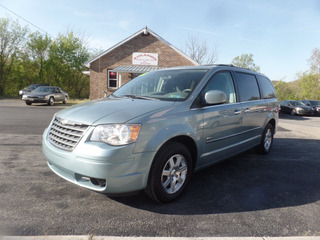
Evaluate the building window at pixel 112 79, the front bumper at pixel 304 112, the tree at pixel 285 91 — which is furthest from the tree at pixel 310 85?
the building window at pixel 112 79

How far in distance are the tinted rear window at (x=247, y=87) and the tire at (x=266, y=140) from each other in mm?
909

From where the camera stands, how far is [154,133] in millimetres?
2344

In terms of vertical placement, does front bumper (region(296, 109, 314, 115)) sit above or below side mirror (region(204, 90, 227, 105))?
below

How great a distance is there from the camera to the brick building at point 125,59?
19.9 m

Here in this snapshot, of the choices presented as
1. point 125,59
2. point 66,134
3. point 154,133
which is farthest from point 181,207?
point 125,59

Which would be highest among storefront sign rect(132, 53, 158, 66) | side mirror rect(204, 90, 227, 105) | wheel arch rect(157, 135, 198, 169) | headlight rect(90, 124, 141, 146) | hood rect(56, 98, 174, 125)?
storefront sign rect(132, 53, 158, 66)

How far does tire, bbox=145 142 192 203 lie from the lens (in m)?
2.43

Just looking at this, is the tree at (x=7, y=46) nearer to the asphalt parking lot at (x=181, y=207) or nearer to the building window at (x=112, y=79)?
the building window at (x=112, y=79)

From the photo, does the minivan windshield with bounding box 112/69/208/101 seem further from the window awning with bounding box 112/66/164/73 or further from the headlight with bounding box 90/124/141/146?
the window awning with bounding box 112/66/164/73

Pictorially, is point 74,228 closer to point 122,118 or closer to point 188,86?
point 122,118

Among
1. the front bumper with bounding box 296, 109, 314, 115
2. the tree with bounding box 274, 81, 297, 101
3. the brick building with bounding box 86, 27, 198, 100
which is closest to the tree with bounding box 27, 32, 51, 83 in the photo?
the brick building with bounding box 86, 27, 198, 100

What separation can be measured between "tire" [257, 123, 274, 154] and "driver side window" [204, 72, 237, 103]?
5.54 ft

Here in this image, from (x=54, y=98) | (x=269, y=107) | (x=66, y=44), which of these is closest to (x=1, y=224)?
(x=269, y=107)

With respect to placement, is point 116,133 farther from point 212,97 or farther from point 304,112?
point 304,112
